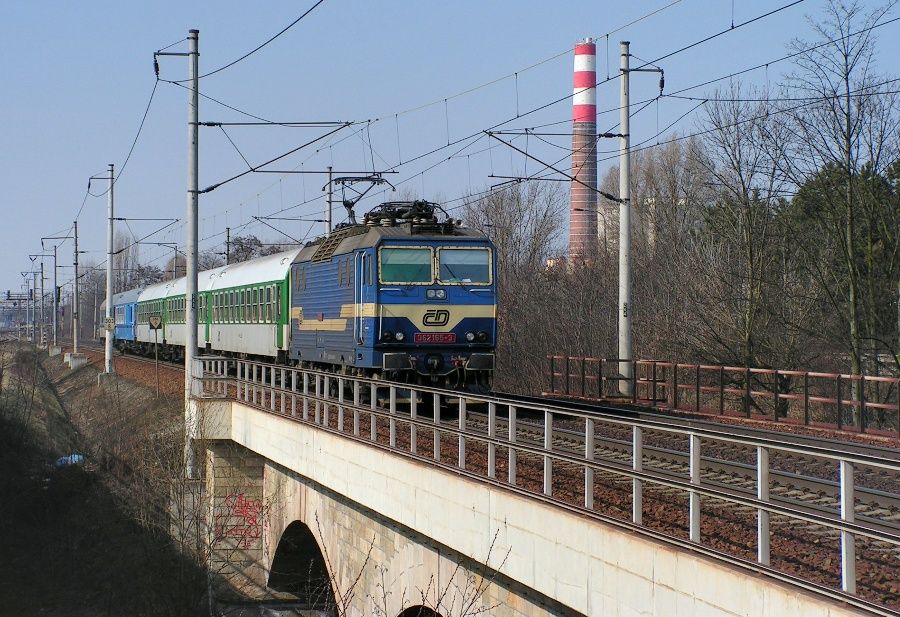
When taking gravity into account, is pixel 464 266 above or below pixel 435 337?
above

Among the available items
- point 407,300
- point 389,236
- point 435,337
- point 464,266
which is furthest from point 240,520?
point 464,266

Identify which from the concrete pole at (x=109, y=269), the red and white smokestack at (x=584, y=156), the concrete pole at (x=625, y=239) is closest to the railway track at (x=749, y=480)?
the concrete pole at (x=625, y=239)

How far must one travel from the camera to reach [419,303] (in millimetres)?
20281

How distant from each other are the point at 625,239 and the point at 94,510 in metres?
20.8

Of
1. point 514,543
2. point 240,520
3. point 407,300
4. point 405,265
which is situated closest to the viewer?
point 514,543

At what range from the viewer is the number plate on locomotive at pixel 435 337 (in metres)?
20.1

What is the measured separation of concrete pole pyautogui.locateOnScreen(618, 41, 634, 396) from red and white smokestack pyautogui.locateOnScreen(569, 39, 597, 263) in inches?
1427

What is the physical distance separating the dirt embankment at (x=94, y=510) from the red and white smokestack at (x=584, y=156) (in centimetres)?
2807

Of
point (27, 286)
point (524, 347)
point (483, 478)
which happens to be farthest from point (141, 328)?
point (27, 286)

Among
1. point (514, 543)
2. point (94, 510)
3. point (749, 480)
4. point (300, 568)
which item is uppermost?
point (749, 480)

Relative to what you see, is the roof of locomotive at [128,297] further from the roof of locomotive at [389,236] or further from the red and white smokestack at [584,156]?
the roof of locomotive at [389,236]

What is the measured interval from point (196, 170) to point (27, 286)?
9399cm

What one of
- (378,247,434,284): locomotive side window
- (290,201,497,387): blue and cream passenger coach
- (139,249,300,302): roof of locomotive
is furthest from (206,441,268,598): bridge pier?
(139,249,300,302): roof of locomotive

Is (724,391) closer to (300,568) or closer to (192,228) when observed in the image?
(300,568)
